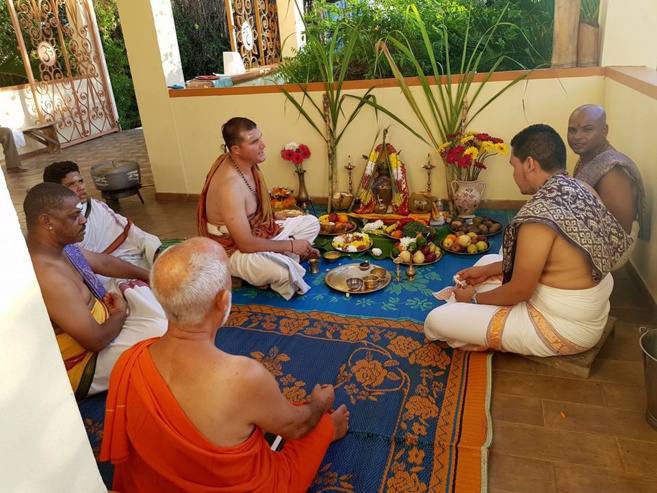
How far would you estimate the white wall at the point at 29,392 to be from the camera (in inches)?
41.4

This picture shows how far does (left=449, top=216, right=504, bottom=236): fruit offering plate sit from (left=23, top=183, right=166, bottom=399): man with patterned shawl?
2758 mm

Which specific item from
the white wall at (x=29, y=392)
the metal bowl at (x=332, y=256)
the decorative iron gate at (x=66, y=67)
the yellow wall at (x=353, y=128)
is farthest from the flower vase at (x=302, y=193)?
the decorative iron gate at (x=66, y=67)

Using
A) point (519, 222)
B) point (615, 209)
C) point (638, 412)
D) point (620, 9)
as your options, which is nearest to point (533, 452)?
point (638, 412)

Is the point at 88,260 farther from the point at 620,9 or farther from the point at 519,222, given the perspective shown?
the point at 620,9

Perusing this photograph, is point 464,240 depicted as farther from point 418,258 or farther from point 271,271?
point 271,271

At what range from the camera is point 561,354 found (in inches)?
104

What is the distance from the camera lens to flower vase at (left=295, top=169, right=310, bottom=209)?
5.59 metres

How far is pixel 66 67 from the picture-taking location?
36.3 feet

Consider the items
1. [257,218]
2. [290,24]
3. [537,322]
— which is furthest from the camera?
[290,24]

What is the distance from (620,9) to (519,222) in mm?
3186

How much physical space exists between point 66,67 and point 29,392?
39.4 ft

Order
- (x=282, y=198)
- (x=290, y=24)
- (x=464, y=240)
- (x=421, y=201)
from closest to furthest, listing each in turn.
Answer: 1. (x=464, y=240)
2. (x=421, y=201)
3. (x=282, y=198)
4. (x=290, y=24)

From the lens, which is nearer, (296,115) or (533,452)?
(533,452)

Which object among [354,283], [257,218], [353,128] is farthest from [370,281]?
[353,128]
